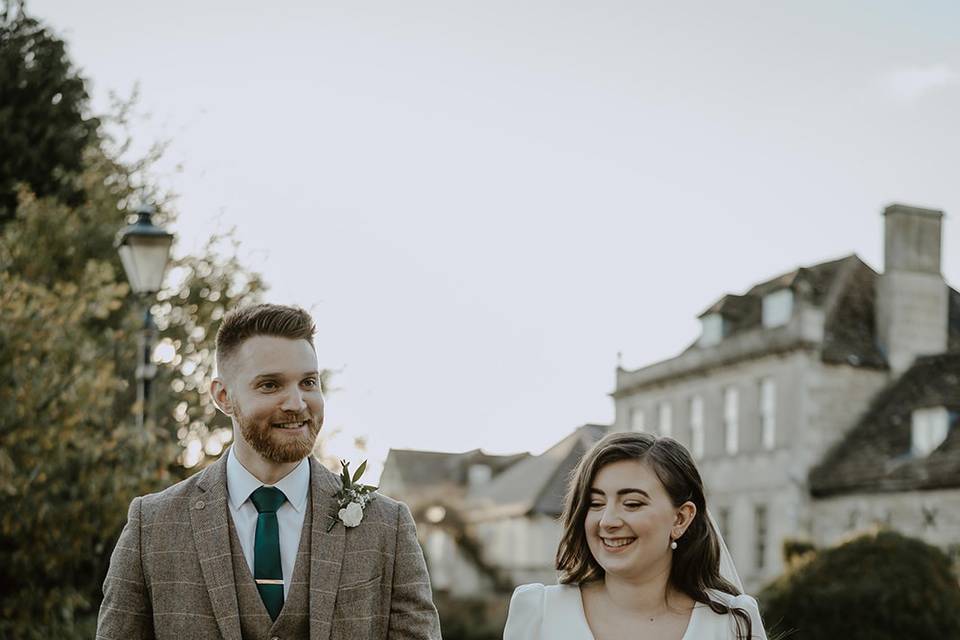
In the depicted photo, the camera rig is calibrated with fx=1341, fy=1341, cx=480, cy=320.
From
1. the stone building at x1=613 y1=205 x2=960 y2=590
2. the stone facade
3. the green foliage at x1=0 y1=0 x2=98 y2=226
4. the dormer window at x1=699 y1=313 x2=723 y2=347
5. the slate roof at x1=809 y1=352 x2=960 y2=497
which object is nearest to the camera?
the green foliage at x1=0 y1=0 x2=98 y2=226

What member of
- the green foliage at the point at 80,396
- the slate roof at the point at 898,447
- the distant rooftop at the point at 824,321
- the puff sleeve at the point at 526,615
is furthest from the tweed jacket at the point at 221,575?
the distant rooftop at the point at 824,321

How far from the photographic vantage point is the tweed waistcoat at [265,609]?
13.2ft

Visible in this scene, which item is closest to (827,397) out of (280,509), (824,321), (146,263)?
(824,321)

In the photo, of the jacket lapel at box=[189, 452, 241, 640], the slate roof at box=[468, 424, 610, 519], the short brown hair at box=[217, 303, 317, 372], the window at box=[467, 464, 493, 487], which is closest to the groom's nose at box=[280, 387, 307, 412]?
the short brown hair at box=[217, 303, 317, 372]

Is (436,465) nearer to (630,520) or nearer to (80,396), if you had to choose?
(80,396)

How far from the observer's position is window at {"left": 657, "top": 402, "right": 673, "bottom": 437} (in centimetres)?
4382

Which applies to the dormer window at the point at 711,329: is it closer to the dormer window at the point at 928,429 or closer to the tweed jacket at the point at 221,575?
the dormer window at the point at 928,429

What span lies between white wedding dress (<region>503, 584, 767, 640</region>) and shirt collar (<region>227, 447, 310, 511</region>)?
100 cm

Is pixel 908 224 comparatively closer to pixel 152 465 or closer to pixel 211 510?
→ pixel 152 465

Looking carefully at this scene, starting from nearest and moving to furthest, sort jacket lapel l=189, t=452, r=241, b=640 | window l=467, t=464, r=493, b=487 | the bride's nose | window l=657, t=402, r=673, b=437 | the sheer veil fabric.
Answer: jacket lapel l=189, t=452, r=241, b=640 → the bride's nose → the sheer veil fabric → window l=657, t=402, r=673, b=437 → window l=467, t=464, r=493, b=487

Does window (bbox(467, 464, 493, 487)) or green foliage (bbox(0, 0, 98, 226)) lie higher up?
green foliage (bbox(0, 0, 98, 226))

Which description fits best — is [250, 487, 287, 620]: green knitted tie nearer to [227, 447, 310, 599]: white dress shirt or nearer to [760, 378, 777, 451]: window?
[227, 447, 310, 599]: white dress shirt

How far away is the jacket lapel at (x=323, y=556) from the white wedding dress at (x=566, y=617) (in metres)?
0.90

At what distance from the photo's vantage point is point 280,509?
167 inches
